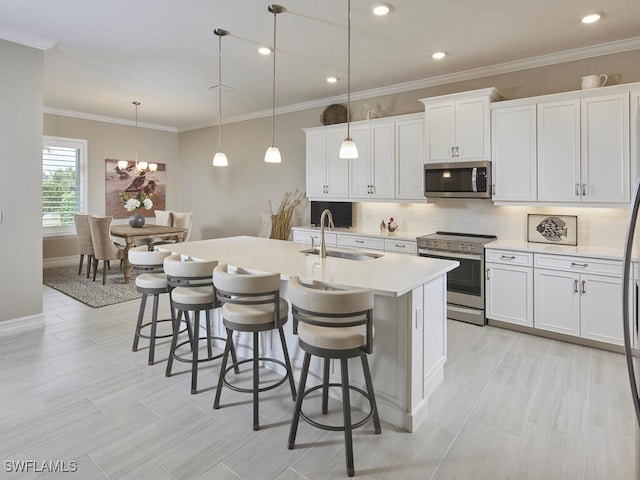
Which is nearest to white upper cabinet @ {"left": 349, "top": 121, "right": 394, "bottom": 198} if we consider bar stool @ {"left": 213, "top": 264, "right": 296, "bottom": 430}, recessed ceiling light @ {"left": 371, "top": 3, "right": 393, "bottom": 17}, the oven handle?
the oven handle

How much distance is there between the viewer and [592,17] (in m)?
3.23

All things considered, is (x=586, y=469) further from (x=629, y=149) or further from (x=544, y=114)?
(x=544, y=114)

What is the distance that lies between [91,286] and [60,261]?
7.07ft

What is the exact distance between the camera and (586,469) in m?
1.97

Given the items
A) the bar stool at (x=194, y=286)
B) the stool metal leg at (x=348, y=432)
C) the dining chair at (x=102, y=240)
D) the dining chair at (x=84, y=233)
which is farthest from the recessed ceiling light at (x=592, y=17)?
the dining chair at (x=84, y=233)

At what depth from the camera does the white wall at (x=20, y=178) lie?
146 inches

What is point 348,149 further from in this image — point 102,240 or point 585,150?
point 102,240

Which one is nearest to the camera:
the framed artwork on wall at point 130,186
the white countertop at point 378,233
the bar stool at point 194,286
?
the bar stool at point 194,286

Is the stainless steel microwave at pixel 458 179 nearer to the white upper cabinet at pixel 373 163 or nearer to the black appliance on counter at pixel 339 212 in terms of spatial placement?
the white upper cabinet at pixel 373 163

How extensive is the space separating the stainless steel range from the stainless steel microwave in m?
0.52

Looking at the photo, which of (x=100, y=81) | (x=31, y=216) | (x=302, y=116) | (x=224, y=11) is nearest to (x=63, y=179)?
(x=100, y=81)

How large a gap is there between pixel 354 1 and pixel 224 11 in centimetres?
109

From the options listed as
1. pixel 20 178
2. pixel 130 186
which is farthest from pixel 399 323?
pixel 130 186

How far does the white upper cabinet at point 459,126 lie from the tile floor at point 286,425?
2.20 metres
